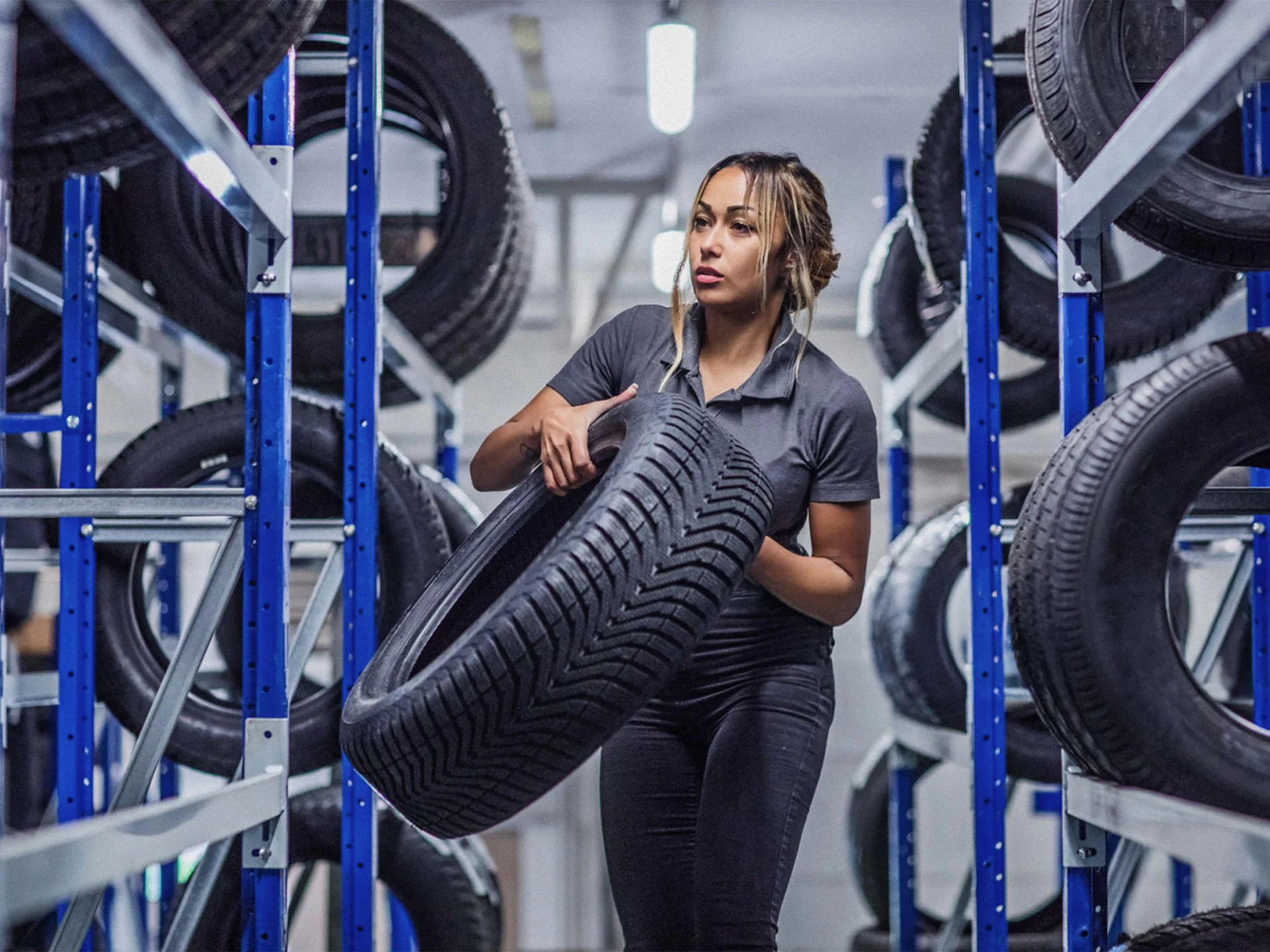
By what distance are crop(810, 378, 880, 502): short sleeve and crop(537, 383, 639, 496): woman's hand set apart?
0.94ft

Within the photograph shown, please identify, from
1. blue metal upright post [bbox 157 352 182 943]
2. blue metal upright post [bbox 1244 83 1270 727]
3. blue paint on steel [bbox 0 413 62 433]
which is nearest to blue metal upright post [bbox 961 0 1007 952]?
blue metal upright post [bbox 1244 83 1270 727]

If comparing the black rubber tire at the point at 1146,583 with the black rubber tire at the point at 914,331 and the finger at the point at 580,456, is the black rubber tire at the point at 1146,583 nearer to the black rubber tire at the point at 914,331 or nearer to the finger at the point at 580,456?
the finger at the point at 580,456

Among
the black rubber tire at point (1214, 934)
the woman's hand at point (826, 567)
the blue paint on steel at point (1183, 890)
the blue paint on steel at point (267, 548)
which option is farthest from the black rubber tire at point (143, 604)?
the blue paint on steel at point (1183, 890)

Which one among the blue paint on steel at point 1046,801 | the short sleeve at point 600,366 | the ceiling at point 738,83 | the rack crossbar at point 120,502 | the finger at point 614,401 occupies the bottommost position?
the blue paint on steel at point 1046,801

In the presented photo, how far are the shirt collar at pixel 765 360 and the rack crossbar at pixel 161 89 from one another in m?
0.68

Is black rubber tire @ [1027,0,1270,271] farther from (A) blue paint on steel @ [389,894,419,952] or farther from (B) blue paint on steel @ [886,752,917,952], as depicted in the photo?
(A) blue paint on steel @ [389,894,419,952]

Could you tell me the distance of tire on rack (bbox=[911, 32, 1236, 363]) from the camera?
3.13 meters

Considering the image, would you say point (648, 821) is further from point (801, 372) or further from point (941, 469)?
point (941, 469)

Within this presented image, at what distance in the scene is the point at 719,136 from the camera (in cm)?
618

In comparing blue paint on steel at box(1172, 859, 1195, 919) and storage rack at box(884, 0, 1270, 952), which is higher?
storage rack at box(884, 0, 1270, 952)

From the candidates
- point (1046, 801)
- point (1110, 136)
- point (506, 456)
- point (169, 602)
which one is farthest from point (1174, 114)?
point (169, 602)

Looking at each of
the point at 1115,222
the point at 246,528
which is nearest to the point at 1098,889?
the point at 1115,222

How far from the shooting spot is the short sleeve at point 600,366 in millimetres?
2018

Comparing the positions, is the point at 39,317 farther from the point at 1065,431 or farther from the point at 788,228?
the point at 1065,431
